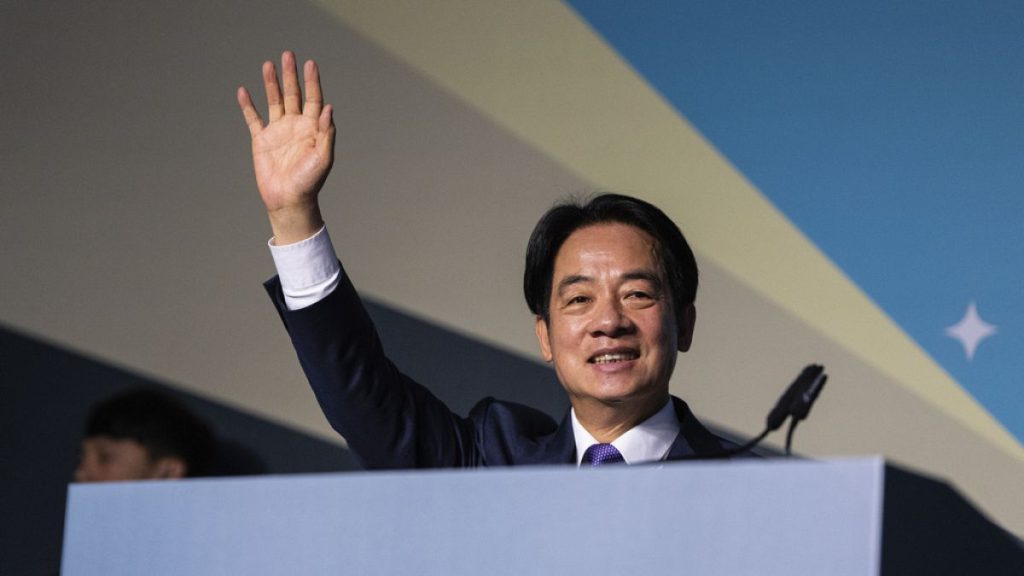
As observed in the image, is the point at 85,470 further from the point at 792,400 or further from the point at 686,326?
the point at 792,400

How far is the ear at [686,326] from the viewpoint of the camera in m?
1.92

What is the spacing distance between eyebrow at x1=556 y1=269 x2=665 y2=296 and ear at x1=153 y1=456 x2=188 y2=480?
142 cm

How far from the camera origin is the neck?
1.75 metres

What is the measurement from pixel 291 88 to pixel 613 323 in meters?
0.53

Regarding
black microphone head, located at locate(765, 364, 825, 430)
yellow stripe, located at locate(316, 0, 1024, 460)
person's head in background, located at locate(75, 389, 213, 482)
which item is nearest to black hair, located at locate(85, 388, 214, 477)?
person's head in background, located at locate(75, 389, 213, 482)

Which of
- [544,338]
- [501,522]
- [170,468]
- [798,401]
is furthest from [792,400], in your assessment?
[170,468]

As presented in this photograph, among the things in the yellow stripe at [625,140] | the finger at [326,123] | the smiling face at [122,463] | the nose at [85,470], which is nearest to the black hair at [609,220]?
the finger at [326,123]

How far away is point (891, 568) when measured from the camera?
2.63m

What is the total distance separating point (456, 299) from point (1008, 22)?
4.46ft

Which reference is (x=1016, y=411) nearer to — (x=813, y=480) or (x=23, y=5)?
(x=813, y=480)

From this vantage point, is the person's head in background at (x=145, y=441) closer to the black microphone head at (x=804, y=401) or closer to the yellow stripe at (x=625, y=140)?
the yellow stripe at (x=625, y=140)

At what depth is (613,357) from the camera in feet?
5.75

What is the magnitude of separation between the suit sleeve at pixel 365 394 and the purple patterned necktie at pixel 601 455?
0.58ft

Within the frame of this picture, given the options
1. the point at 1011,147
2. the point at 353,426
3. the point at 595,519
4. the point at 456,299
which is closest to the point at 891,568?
the point at 1011,147
